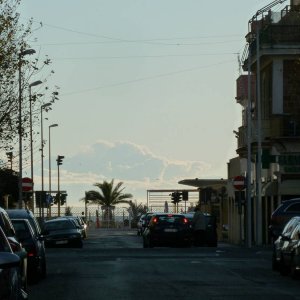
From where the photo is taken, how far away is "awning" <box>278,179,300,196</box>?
61.8 m

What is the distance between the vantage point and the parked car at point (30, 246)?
25688 millimetres

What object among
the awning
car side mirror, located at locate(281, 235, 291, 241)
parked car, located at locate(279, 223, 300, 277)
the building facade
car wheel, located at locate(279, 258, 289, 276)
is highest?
the building facade

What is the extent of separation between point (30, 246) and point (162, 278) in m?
3.17

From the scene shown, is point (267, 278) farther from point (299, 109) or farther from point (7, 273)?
point (299, 109)

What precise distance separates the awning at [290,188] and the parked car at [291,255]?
32.2m

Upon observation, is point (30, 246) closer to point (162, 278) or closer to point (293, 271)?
point (162, 278)

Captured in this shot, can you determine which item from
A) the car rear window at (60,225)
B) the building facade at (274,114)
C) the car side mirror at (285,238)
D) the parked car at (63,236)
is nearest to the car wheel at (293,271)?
the car side mirror at (285,238)

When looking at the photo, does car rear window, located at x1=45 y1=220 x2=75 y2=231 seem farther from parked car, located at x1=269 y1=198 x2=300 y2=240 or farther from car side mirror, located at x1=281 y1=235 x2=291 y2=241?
car side mirror, located at x1=281 y1=235 x2=291 y2=241

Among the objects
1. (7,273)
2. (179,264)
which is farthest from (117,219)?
(7,273)

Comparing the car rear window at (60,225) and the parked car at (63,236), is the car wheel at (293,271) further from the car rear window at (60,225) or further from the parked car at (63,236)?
the car rear window at (60,225)

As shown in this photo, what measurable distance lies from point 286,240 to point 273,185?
34.5m

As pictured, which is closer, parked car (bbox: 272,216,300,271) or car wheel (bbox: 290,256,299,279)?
car wheel (bbox: 290,256,299,279)

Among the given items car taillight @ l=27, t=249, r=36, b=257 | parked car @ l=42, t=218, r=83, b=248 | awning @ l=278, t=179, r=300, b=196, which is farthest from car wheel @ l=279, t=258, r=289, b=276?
awning @ l=278, t=179, r=300, b=196

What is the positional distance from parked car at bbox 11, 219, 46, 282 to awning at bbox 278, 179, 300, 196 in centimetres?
3644
